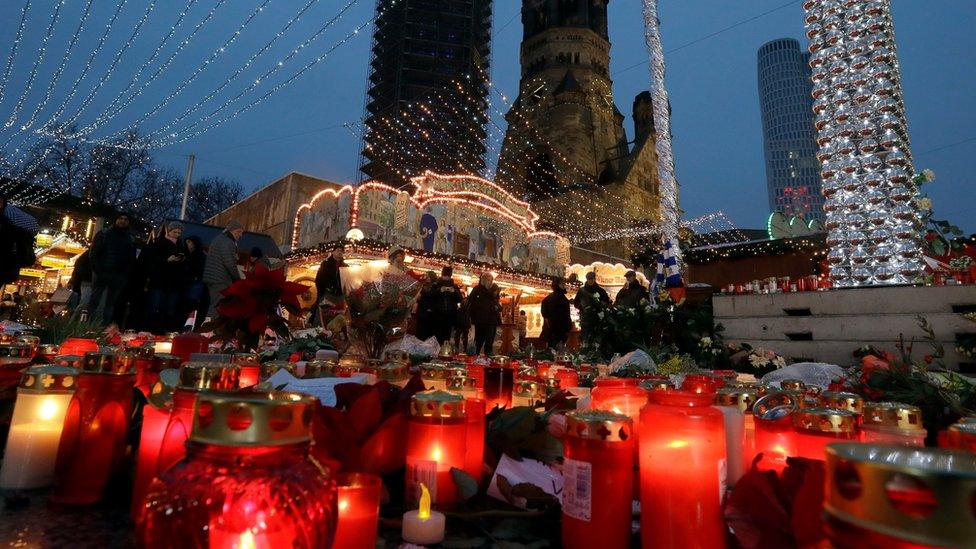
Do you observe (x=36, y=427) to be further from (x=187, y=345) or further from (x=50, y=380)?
(x=187, y=345)

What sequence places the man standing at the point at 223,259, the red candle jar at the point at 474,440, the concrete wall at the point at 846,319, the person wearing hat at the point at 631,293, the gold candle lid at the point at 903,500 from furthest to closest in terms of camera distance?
the person wearing hat at the point at 631,293
the man standing at the point at 223,259
the concrete wall at the point at 846,319
the red candle jar at the point at 474,440
the gold candle lid at the point at 903,500

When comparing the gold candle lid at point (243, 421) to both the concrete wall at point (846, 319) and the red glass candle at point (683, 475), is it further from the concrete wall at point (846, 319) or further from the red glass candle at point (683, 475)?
the concrete wall at point (846, 319)

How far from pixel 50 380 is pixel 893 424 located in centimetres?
190

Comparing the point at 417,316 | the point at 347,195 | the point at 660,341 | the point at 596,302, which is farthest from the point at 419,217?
the point at 660,341

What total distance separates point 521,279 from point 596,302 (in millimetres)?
7219

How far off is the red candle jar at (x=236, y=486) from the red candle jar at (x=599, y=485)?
508 millimetres

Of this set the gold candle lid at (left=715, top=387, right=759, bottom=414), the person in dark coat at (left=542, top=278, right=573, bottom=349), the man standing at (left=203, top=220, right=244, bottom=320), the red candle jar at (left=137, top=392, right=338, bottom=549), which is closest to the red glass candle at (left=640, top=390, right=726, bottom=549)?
the gold candle lid at (left=715, top=387, right=759, bottom=414)

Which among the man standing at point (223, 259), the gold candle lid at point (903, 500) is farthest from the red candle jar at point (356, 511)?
the man standing at point (223, 259)

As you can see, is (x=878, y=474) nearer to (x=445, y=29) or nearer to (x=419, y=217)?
(x=419, y=217)

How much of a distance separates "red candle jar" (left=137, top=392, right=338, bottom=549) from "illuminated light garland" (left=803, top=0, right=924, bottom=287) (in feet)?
24.9

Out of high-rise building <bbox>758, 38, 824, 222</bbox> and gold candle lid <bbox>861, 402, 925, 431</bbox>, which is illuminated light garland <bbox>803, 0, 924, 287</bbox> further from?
high-rise building <bbox>758, 38, 824, 222</bbox>

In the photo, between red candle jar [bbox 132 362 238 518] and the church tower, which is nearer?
red candle jar [bbox 132 362 238 518]

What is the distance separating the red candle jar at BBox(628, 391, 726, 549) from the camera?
85 cm

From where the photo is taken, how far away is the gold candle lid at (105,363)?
43.4 inches
